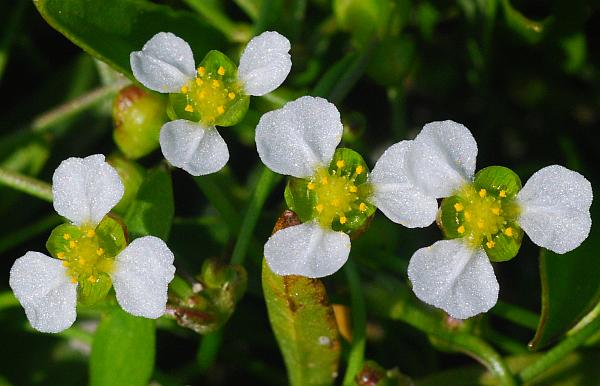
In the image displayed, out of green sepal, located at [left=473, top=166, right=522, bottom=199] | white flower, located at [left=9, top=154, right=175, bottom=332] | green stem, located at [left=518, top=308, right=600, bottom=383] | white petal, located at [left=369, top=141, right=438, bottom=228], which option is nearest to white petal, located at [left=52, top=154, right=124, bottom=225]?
white flower, located at [left=9, top=154, right=175, bottom=332]

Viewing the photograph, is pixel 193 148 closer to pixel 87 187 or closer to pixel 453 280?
pixel 87 187

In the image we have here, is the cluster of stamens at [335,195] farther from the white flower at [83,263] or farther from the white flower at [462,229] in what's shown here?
the white flower at [83,263]

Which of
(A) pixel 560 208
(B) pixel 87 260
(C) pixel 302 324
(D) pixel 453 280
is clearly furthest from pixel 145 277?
(A) pixel 560 208

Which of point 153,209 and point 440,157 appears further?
point 153,209

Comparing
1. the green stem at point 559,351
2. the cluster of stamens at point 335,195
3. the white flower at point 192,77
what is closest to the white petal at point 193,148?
the white flower at point 192,77

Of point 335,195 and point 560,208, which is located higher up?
point 560,208

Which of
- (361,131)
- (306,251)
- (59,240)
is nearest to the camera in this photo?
(306,251)
